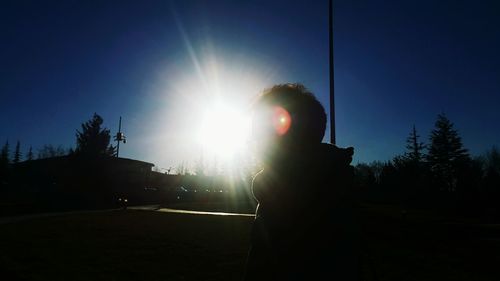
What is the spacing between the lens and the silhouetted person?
149cm

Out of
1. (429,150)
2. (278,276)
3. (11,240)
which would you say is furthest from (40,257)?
(429,150)

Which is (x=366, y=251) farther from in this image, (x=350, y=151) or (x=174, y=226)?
(x=174, y=226)

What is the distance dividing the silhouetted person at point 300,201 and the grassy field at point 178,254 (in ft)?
12.9

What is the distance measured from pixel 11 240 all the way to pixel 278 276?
14401mm

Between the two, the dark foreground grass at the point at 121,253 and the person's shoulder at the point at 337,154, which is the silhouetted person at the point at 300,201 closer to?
the person's shoulder at the point at 337,154

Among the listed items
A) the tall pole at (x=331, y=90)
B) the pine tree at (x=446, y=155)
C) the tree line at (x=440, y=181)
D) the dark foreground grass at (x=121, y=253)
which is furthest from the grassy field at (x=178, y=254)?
the pine tree at (x=446, y=155)

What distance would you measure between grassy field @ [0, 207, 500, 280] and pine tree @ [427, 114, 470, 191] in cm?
4927

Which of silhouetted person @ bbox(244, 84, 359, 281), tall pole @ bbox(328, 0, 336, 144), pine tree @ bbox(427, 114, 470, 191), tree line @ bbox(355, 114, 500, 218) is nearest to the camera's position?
silhouetted person @ bbox(244, 84, 359, 281)

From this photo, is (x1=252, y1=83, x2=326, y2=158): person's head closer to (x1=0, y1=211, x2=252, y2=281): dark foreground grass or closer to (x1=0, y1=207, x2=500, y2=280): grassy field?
(x1=0, y1=207, x2=500, y2=280): grassy field

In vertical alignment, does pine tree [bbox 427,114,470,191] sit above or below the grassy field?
above

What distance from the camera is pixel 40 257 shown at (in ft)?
31.7

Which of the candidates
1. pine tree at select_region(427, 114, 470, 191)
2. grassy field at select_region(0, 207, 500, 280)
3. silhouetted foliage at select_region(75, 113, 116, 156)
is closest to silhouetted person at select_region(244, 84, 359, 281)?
grassy field at select_region(0, 207, 500, 280)

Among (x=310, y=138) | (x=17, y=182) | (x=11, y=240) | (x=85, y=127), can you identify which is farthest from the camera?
(x=17, y=182)

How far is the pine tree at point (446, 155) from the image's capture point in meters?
59.2
